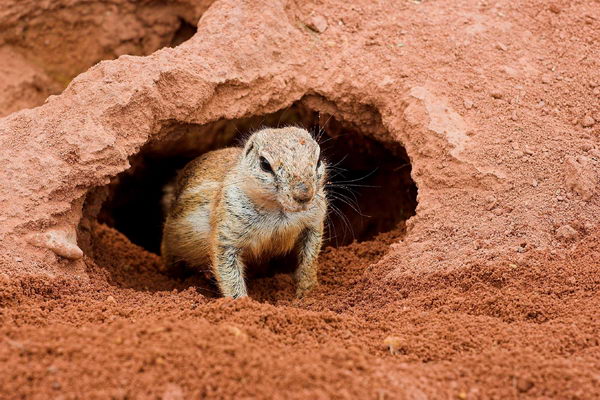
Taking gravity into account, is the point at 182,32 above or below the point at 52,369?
below

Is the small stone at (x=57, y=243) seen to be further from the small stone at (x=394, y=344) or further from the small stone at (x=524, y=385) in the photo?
the small stone at (x=524, y=385)

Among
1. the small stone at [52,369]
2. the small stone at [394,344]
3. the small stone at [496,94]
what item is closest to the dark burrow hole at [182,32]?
the small stone at [496,94]

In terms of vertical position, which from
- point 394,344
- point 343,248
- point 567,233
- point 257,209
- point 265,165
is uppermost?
point 265,165

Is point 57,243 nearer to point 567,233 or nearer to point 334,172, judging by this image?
point 567,233

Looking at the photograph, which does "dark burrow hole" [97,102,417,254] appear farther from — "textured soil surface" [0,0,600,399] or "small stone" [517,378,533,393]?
"small stone" [517,378,533,393]

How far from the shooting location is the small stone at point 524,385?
13.3ft

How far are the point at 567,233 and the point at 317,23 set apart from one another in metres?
3.41

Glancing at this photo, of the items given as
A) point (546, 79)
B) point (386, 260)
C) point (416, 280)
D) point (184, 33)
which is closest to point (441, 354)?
point (416, 280)

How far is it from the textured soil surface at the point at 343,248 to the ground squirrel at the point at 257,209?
431mm

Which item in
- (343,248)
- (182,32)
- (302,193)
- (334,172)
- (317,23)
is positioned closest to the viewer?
(302,193)

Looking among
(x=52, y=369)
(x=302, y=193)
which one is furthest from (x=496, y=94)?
(x=52, y=369)

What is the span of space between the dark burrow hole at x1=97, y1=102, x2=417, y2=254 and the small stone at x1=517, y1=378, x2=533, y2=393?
4.14m

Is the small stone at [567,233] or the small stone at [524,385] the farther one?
the small stone at [567,233]

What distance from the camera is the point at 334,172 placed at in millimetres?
9539
